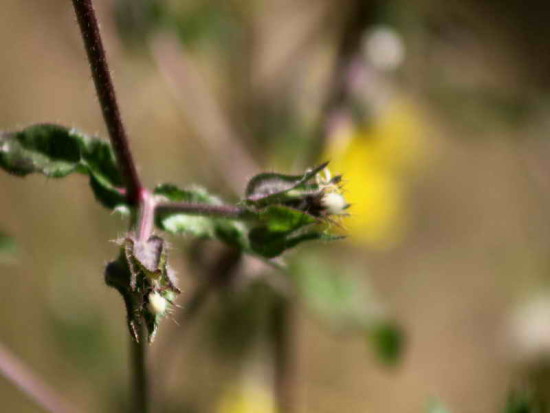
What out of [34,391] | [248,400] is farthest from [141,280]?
[248,400]

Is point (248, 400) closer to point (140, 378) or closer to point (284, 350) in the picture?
point (284, 350)

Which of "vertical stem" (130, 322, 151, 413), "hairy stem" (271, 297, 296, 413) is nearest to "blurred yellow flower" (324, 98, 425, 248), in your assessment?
"hairy stem" (271, 297, 296, 413)

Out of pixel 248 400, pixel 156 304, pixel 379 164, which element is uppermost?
pixel 379 164

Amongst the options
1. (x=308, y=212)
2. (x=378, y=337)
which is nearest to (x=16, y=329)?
(x=378, y=337)

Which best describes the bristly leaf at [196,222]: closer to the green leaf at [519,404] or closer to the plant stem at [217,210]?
the plant stem at [217,210]

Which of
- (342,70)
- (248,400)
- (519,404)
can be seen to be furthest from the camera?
(248,400)
